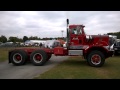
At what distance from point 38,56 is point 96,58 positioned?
364 centimetres

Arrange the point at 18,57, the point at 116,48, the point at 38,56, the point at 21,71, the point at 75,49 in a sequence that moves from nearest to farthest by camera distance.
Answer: the point at 21,71, the point at 75,49, the point at 38,56, the point at 18,57, the point at 116,48

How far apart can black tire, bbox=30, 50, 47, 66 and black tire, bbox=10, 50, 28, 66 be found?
0.54 m

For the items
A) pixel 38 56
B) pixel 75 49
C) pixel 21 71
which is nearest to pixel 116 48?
pixel 75 49

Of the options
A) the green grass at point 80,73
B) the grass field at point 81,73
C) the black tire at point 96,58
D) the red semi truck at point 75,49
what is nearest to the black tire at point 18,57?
the red semi truck at point 75,49

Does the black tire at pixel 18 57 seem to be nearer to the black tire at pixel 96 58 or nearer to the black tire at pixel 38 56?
the black tire at pixel 38 56

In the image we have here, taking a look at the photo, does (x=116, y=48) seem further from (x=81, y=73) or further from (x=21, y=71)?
(x=21, y=71)

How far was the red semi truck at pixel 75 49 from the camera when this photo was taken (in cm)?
1077

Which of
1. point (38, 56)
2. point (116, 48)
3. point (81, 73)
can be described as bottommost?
point (81, 73)

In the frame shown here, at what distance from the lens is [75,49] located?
1097 centimetres

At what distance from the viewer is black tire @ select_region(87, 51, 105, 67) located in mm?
10367

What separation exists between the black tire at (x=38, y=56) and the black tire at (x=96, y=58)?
279 cm
